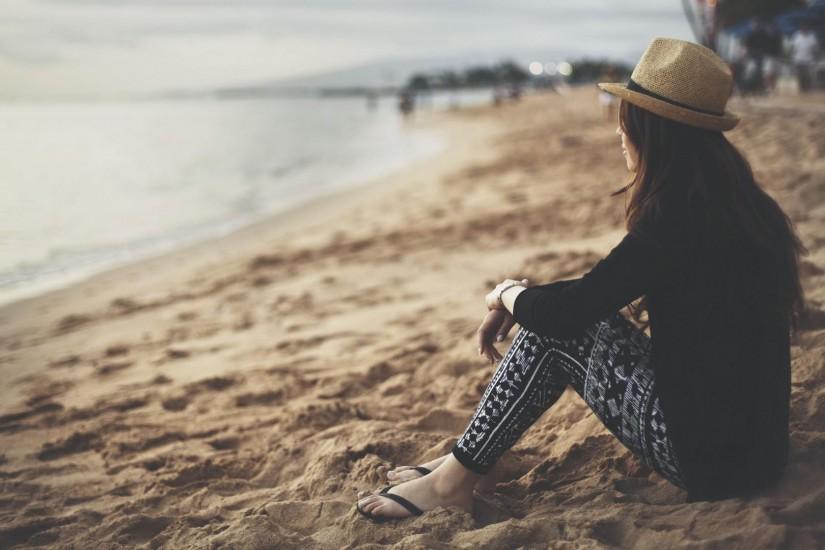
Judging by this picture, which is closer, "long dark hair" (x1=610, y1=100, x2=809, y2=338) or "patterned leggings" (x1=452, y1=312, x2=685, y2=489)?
"long dark hair" (x1=610, y1=100, x2=809, y2=338)

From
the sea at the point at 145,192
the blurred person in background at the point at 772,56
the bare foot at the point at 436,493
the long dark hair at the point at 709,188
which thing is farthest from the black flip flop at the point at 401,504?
the blurred person in background at the point at 772,56

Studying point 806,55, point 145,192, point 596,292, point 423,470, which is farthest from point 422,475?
point 806,55

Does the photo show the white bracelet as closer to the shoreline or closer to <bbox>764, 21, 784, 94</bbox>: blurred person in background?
the shoreline

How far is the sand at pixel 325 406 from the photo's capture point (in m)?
2.05

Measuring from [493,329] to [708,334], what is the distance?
71cm

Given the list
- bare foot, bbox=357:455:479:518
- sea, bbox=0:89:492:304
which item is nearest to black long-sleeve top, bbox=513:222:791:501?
bare foot, bbox=357:455:479:518

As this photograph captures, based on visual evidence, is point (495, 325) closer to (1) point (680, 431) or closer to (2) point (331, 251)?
(1) point (680, 431)

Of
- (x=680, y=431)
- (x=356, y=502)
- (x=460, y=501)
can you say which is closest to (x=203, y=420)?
(x=356, y=502)

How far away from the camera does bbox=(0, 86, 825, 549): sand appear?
6.72ft

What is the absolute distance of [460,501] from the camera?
213cm

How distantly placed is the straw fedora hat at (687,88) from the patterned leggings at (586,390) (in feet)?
1.86

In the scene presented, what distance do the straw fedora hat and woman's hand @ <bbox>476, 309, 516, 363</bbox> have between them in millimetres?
783

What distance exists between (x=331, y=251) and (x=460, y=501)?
5.09 meters

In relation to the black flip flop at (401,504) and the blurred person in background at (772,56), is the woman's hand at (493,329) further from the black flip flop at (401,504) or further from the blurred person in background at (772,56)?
the blurred person in background at (772,56)
